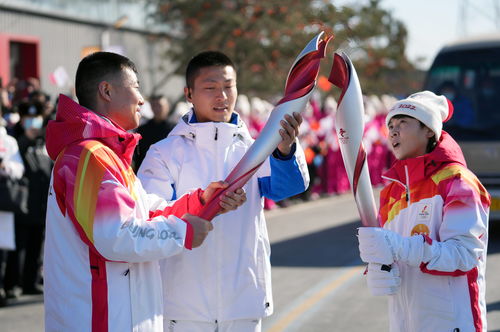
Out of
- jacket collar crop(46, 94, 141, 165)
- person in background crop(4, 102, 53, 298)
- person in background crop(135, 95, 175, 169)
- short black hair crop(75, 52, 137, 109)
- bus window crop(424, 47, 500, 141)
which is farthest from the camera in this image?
bus window crop(424, 47, 500, 141)

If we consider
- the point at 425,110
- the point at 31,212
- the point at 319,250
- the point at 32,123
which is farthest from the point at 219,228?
the point at 319,250

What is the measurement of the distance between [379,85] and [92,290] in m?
35.5

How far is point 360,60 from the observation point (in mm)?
30781

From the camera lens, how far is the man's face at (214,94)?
408 cm

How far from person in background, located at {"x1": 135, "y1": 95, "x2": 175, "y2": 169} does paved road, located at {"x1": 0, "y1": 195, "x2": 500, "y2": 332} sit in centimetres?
174

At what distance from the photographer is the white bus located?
11156 mm

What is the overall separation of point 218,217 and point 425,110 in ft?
3.25

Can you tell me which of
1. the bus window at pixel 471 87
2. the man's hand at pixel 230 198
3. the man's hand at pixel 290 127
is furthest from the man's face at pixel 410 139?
the bus window at pixel 471 87

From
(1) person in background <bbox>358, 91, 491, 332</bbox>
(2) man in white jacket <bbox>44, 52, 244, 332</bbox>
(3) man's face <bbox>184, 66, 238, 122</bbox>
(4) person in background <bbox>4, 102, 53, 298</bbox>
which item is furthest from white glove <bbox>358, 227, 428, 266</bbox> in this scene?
(4) person in background <bbox>4, 102, 53, 298</bbox>

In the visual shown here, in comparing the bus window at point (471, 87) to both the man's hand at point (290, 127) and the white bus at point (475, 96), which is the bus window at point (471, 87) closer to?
the white bus at point (475, 96)

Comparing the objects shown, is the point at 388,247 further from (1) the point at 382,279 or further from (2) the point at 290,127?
(2) the point at 290,127

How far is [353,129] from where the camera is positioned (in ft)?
11.4

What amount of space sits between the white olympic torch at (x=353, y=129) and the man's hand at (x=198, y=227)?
593 millimetres

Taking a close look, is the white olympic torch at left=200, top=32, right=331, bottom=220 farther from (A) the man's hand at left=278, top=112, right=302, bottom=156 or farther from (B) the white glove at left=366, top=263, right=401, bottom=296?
(B) the white glove at left=366, top=263, right=401, bottom=296
